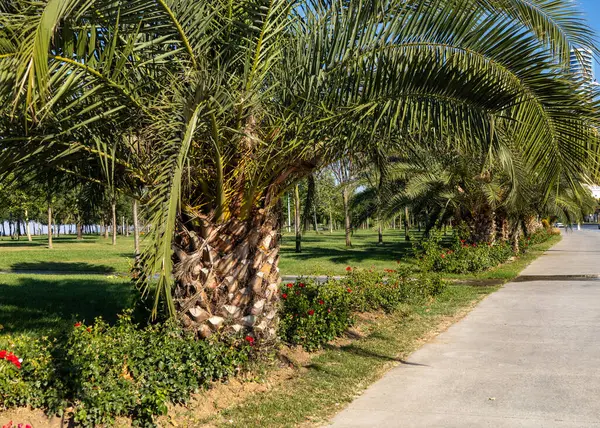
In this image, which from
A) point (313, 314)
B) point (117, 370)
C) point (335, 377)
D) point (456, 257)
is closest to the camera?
point (117, 370)

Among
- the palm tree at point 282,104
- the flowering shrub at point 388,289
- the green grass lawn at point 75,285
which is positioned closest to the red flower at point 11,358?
the green grass lawn at point 75,285

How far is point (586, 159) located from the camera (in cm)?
516

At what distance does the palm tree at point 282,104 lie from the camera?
5.17m

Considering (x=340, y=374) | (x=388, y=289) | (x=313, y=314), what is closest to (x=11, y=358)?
(x=340, y=374)

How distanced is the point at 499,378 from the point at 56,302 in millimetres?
7600

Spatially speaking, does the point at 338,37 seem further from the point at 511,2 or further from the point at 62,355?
the point at 62,355

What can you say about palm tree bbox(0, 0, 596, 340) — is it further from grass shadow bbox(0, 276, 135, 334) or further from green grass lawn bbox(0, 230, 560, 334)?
grass shadow bbox(0, 276, 135, 334)

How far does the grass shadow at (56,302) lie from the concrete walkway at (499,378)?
3403 millimetres

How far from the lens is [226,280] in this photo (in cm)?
578

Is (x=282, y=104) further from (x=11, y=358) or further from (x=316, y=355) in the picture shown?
(x=11, y=358)

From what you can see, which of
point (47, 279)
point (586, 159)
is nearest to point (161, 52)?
point (586, 159)

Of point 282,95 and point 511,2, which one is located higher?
point 511,2

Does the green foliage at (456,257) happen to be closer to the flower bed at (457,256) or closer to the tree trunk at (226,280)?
the flower bed at (457,256)

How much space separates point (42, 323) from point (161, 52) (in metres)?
4.92
